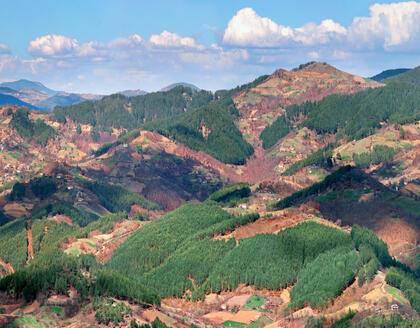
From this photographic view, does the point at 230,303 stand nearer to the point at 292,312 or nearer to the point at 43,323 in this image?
the point at 292,312

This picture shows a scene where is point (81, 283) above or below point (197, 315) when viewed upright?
above

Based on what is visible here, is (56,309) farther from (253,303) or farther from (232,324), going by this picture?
(253,303)

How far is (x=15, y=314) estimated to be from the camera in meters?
150

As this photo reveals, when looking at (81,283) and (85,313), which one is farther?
(81,283)

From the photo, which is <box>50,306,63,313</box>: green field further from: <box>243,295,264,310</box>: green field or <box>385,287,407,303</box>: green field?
<box>385,287,407,303</box>: green field

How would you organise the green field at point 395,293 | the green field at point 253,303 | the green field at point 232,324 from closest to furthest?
the green field at point 395,293 → the green field at point 232,324 → the green field at point 253,303

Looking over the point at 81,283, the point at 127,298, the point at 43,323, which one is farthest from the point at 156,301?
the point at 43,323

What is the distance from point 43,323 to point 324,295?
77.6 m

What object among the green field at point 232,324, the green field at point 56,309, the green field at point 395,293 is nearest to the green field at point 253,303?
the green field at point 232,324

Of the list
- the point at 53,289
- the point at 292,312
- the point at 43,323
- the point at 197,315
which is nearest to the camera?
the point at 43,323

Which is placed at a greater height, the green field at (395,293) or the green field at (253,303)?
the green field at (395,293)

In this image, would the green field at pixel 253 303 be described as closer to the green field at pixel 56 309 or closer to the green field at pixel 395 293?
the green field at pixel 395 293

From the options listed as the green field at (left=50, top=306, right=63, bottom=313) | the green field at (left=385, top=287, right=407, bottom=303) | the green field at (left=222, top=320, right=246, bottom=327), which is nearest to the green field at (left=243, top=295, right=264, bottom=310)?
the green field at (left=222, top=320, right=246, bottom=327)

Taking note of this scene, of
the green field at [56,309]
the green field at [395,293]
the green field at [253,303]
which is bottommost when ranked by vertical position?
the green field at [253,303]
